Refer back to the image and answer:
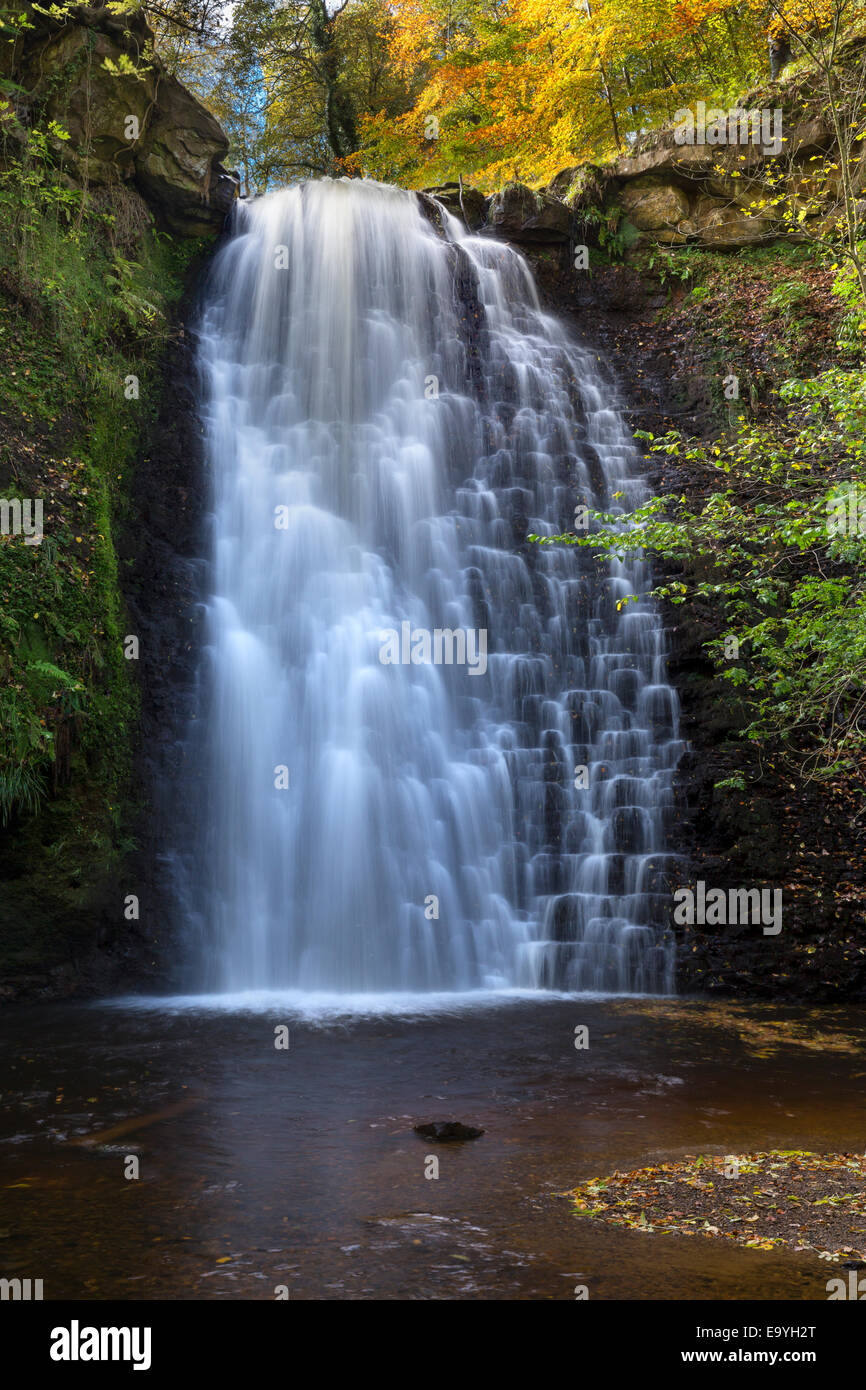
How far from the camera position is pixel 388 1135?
5520 mm

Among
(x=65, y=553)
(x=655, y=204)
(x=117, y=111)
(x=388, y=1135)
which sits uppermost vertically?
(x=655, y=204)

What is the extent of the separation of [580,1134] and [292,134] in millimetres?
28789

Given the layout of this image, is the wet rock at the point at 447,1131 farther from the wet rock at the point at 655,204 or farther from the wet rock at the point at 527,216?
the wet rock at the point at 655,204

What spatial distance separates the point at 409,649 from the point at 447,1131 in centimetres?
691

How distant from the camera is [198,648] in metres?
11.1

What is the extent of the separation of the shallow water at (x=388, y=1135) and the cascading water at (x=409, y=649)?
115 cm

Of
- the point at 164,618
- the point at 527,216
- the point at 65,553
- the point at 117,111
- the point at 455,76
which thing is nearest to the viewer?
the point at 65,553

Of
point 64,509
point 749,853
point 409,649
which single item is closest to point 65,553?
point 64,509

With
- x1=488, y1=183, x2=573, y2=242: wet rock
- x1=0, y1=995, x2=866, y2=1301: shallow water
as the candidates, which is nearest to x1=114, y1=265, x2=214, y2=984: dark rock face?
x1=0, y1=995, x2=866, y2=1301: shallow water

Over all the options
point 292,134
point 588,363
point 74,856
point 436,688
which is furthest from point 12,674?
point 292,134

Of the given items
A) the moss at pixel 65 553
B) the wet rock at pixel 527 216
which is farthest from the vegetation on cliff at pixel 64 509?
the wet rock at pixel 527 216

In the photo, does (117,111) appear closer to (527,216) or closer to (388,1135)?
(527,216)

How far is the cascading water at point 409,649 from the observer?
10117 millimetres

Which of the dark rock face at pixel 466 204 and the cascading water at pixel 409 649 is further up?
the dark rock face at pixel 466 204
